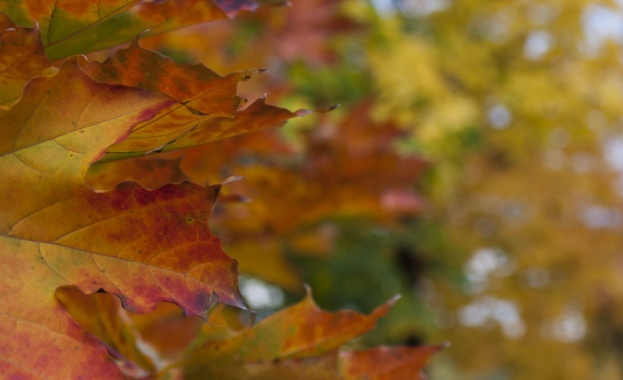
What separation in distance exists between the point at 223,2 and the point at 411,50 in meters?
2.95

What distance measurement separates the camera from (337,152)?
1194 mm

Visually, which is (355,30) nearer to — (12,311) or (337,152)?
(337,152)

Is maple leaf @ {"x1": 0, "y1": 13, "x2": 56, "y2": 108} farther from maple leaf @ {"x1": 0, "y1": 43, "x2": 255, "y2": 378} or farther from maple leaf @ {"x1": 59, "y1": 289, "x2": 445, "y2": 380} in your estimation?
maple leaf @ {"x1": 59, "y1": 289, "x2": 445, "y2": 380}

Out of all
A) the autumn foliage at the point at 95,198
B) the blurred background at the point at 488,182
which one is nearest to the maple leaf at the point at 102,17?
the autumn foliage at the point at 95,198

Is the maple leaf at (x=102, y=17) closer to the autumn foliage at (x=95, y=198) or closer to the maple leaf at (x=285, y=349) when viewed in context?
the autumn foliage at (x=95, y=198)

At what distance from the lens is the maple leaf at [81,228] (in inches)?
14.7

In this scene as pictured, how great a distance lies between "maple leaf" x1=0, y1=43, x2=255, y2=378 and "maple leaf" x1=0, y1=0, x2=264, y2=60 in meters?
0.09

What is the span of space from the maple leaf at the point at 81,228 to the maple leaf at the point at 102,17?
9 centimetres

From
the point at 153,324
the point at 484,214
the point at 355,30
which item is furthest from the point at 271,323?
the point at 484,214

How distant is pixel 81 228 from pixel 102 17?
6.3 inches

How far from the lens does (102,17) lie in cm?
47

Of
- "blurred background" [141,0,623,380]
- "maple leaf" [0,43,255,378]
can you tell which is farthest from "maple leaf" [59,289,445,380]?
"blurred background" [141,0,623,380]

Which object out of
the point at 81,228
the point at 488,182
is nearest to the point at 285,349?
the point at 81,228

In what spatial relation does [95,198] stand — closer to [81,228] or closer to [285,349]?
[81,228]
